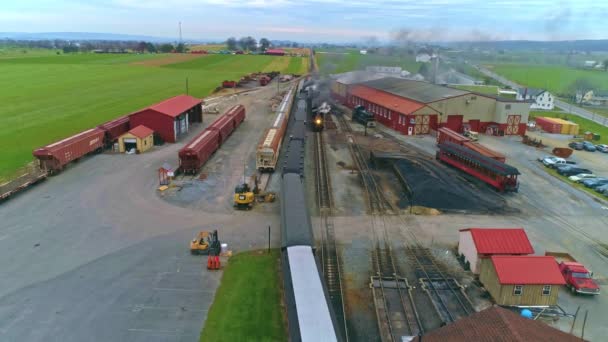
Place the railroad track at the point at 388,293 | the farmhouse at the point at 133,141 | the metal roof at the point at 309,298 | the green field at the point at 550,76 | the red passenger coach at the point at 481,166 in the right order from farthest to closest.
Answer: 1. the green field at the point at 550,76
2. the farmhouse at the point at 133,141
3. the red passenger coach at the point at 481,166
4. the railroad track at the point at 388,293
5. the metal roof at the point at 309,298

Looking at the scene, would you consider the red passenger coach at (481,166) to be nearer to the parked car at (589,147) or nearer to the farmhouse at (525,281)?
the farmhouse at (525,281)

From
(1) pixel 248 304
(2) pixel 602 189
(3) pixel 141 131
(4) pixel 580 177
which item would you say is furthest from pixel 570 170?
(3) pixel 141 131

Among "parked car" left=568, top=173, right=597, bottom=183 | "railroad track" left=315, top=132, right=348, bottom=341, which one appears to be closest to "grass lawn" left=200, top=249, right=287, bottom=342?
"railroad track" left=315, top=132, right=348, bottom=341

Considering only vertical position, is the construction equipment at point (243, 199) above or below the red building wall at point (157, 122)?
below

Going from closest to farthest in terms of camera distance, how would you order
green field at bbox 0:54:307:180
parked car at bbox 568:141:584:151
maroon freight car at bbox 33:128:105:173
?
1. maroon freight car at bbox 33:128:105:173
2. green field at bbox 0:54:307:180
3. parked car at bbox 568:141:584:151

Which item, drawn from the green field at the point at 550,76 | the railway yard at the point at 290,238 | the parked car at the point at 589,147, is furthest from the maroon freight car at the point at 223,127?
the green field at the point at 550,76

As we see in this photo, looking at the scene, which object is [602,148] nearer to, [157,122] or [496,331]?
[496,331]

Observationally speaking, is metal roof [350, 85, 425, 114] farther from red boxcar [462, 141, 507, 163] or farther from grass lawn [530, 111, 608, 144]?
grass lawn [530, 111, 608, 144]
